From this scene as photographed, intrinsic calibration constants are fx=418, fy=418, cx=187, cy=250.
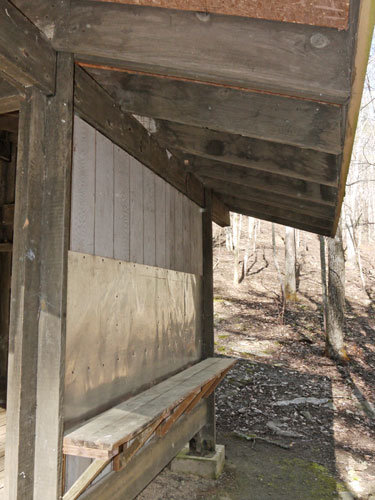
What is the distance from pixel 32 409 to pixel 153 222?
6.31 ft

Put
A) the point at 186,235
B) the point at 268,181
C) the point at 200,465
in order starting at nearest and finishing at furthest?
the point at 268,181 < the point at 186,235 < the point at 200,465

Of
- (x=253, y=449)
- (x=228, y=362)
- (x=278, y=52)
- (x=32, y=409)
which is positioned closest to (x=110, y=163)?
(x=278, y=52)

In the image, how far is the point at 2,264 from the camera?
635cm

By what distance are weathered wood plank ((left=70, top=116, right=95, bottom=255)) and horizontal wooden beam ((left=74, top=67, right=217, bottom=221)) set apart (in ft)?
0.37

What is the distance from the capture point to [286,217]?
588 centimetres

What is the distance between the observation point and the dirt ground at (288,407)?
482cm

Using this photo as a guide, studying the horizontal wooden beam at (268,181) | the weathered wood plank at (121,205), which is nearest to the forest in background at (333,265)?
the horizontal wooden beam at (268,181)

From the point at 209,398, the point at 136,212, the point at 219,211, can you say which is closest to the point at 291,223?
the point at 219,211

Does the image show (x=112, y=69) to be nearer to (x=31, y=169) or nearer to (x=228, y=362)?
(x=31, y=169)

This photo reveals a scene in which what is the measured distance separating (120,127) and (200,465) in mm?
3972

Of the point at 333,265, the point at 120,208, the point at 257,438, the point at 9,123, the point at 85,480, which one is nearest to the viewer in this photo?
the point at 85,480

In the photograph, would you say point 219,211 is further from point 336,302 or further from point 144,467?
point 336,302

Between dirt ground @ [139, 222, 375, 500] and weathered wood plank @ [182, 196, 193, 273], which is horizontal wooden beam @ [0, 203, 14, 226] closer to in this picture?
weathered wood plank @ [182, 196, 193, 273]

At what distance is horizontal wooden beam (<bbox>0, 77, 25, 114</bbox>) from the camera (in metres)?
2.33
